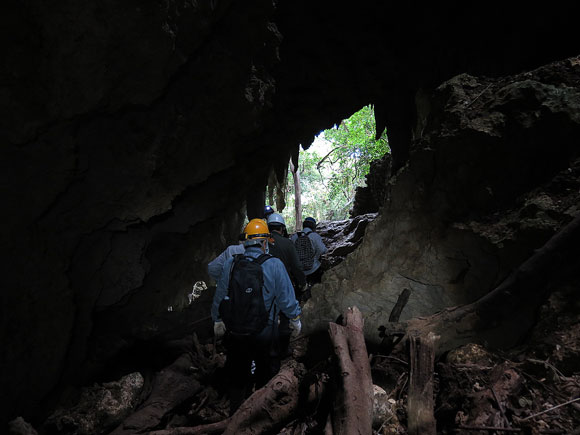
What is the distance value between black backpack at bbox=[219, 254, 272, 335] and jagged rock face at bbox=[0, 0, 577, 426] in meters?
2.31

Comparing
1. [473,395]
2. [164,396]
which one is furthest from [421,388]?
[164,396]

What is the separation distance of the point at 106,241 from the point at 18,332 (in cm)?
157

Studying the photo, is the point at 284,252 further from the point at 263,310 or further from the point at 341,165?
the point at 341,165

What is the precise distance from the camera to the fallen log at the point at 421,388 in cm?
183

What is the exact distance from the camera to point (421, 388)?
2.03 metres

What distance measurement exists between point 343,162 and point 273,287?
56.6 ft

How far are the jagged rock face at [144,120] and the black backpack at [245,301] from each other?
7.57 feet

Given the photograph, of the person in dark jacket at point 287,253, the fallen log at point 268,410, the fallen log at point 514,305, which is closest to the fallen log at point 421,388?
the fallen log at point 514,305

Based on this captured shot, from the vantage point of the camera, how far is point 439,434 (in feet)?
6.07

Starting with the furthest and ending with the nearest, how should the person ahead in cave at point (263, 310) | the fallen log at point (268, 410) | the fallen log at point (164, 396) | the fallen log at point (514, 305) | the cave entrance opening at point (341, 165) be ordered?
the cave entrance opening at point (341, 165), the fallen log at point (164, 396), the person ahead in cave at point (263, 310), the fallen log at point (514, 305), the fallen log at point (268, 410)

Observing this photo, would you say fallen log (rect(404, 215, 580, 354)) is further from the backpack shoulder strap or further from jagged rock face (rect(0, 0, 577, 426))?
the backpack shoulder strap

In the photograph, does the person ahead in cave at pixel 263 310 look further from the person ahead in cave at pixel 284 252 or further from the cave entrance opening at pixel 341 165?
the cave entrance opening at pixel 341 165

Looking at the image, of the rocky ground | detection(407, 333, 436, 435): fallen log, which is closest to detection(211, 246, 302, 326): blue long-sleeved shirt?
the rocky ground

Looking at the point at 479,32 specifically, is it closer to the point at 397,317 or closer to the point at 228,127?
the point at 228,127
